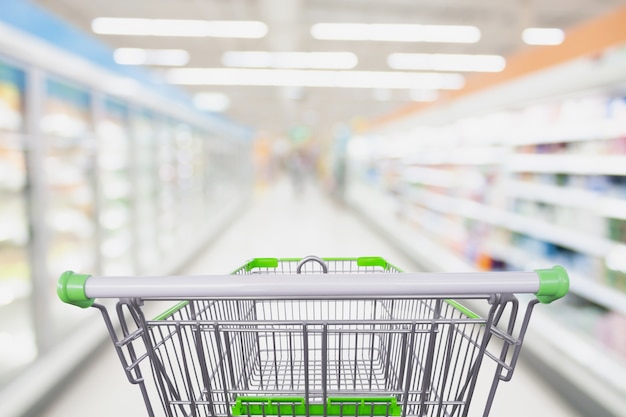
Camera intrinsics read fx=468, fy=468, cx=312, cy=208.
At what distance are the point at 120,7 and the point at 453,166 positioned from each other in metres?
6.26

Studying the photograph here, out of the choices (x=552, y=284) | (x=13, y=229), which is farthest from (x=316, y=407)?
(x=13, y=229)

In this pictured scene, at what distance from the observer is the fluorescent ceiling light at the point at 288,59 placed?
910cm

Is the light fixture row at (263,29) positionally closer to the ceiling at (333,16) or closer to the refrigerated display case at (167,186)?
the ceiling at (333,16)

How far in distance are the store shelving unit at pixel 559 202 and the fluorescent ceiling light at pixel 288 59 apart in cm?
353

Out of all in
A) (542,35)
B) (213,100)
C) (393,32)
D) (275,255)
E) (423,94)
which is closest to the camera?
(275,255)

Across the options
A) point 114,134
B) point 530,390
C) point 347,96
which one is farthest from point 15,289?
point 347,96

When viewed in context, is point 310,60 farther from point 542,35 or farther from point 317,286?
point 317,286

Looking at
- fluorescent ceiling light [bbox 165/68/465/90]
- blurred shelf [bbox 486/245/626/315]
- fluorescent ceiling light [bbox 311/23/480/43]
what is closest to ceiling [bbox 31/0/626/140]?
fluorescent ceiling light [bbox 311/23/480/43]

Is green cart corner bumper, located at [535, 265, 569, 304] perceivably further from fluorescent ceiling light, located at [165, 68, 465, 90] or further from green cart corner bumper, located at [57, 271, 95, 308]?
fluorescent ceiling light, located at [165, 68, 465, 90]

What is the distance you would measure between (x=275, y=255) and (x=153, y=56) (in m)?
6.20

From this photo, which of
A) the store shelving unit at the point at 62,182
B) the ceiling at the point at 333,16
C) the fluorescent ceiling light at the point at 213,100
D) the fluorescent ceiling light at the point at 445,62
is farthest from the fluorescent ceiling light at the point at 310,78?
the store shelving unit at the point at 62,182

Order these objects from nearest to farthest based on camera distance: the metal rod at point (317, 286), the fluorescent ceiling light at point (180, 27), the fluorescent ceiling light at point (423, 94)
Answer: the metal rod at point (317, 286)
the fluorescent ceiling light at point (180, 27)
the fluorescent ceiling light at point (423, 94)

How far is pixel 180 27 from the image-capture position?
25.7 feet

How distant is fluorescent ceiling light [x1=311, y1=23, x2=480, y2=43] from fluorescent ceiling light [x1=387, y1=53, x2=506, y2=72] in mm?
1619
